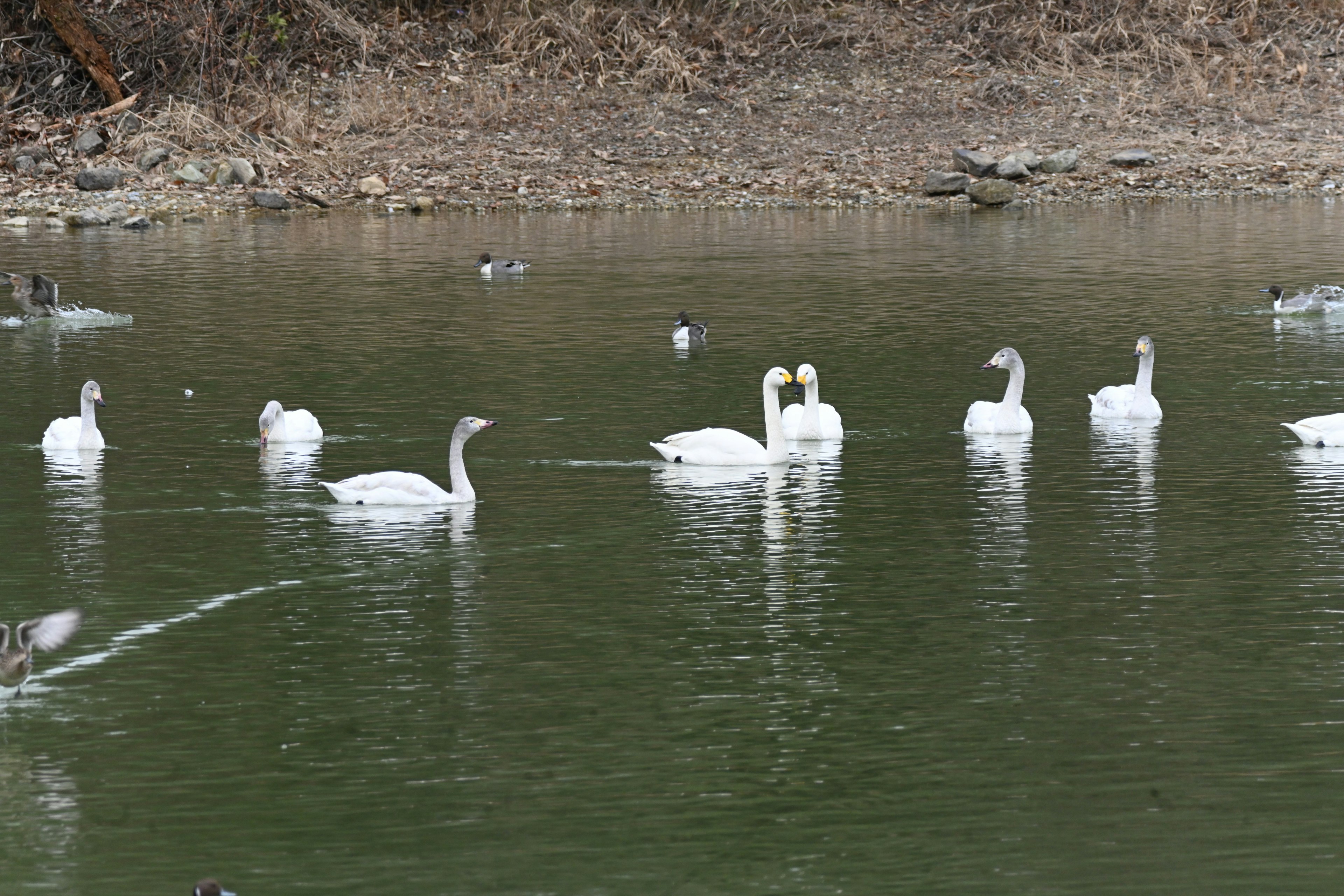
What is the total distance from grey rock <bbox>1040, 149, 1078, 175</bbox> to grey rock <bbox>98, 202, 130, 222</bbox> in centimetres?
1795

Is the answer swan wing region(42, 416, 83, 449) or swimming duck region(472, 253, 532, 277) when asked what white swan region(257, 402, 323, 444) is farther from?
swimming duck region(472, 253, 532, 277)

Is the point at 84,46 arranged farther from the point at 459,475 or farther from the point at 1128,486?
the point at 1128,486

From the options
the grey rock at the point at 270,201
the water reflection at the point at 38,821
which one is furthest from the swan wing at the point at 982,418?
the grey rock at the point at 270,201

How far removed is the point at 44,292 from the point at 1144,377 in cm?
1329

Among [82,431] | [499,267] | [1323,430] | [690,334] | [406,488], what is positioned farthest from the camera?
[499,267]

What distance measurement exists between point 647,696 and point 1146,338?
9091 mm

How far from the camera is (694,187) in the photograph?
3953cm

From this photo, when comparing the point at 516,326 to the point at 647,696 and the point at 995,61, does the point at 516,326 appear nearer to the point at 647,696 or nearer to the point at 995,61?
the point at 647,696

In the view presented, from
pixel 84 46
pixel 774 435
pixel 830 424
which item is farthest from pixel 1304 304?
pixel 84 46

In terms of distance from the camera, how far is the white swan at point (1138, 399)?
658 inches

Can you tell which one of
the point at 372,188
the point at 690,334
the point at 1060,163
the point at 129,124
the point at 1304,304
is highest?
the point at 129,124

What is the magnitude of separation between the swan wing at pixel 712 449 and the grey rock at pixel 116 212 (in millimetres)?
24337

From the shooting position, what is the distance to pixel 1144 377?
16859 mm

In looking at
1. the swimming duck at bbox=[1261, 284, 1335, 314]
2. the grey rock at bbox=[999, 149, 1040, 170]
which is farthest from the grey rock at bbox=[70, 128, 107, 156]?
the swimming duck at bbox=[1261, 284, 1335, 314]
